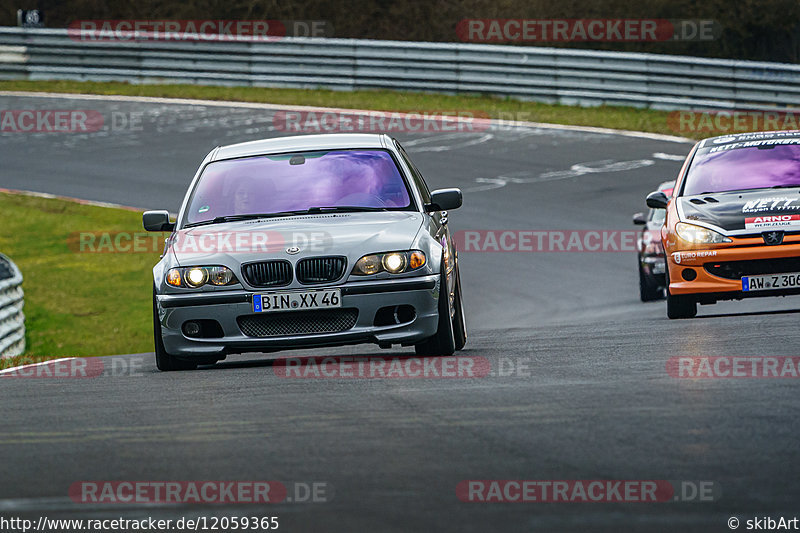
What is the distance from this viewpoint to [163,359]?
986 centimetres

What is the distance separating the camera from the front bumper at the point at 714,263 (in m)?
11.9

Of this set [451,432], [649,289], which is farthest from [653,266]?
[451,432]

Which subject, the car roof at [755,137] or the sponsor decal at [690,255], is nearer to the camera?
the sponsor decal at [690,255]

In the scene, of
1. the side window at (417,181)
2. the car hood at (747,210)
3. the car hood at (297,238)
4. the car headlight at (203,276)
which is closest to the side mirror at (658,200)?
the car hood at (747,210)

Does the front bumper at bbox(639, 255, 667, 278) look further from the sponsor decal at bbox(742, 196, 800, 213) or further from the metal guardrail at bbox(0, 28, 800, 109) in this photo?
the metal guardrail at bbox(0, 28, 800, 109)

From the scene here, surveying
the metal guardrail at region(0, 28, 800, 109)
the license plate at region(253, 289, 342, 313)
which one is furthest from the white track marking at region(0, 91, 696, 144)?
the license plate at region(253, 289, 342, 313)

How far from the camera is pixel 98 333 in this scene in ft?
52.4

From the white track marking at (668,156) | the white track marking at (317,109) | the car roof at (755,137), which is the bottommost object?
the white track marking at (668,156)

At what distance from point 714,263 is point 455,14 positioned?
81.9ft

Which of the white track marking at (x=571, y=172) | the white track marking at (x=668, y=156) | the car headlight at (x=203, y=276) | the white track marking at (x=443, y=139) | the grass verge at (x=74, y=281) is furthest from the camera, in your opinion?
the white track marking at (x=443, y=139)

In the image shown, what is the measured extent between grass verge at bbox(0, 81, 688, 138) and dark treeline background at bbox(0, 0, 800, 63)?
3.35 m

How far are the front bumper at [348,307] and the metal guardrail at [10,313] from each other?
19.0ft

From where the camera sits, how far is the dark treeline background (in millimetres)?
30484

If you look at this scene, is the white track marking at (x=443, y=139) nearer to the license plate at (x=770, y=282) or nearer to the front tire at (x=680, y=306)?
the front tire at (x=680, y=306)
